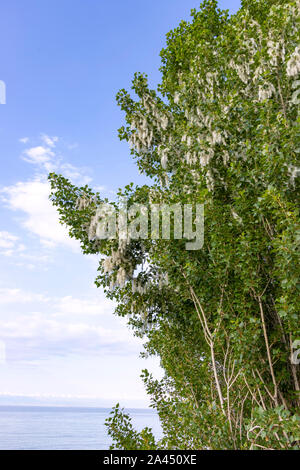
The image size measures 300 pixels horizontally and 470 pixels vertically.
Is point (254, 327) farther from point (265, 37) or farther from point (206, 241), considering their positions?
point (265, 37)

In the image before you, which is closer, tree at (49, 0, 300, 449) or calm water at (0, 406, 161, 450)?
tree at (49, 0, 300, 449)

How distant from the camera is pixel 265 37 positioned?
6082mm

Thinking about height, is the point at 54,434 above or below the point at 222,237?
below

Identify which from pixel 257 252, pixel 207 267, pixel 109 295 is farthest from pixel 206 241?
pixel 109 295

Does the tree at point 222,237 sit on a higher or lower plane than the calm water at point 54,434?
higher

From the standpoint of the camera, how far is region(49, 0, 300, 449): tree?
4324mm

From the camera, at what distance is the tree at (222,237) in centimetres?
432

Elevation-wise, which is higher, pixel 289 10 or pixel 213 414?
pixel 289 10

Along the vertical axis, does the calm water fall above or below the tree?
below

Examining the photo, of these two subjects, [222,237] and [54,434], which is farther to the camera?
[54,434]

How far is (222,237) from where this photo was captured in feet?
16.0

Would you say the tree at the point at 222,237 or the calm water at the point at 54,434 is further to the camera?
the calm water at the point at 54,434
